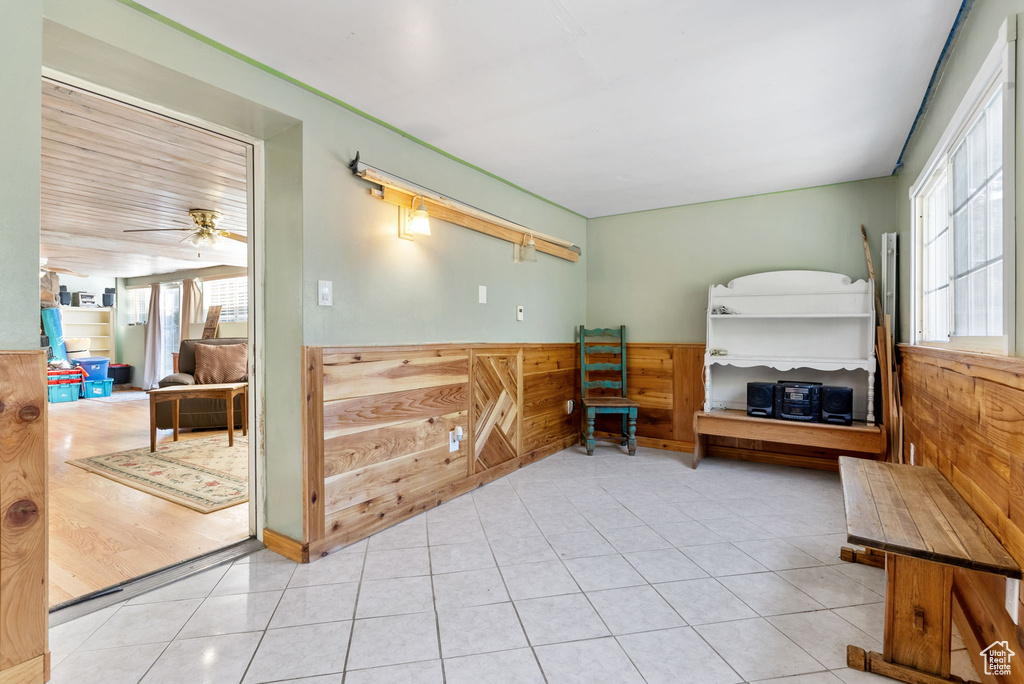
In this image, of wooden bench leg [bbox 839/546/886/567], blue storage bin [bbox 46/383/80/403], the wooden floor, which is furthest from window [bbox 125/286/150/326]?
wooden bench leg [bbox 839/546/886/567]

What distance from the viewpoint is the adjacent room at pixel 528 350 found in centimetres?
142

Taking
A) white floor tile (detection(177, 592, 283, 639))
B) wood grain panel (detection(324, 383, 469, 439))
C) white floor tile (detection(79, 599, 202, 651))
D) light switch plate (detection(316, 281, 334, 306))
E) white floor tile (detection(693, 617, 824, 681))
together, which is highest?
light switch plate (detection(316, 281, 334, 306))

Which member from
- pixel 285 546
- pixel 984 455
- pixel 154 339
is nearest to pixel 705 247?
pixel 984 455

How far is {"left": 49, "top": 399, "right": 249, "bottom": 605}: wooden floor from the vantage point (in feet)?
6.56

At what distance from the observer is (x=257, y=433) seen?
7.70ft

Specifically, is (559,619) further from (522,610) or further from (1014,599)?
(1014,599)

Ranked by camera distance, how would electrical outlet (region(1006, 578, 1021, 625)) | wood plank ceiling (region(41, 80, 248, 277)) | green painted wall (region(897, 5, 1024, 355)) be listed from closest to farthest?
1. electrical outlet (region(1006, 578, 1021, 625))
2. green painted wall (region(897, 5, 1024, 355))
3. wood plank ceiling (region(41, 80, 248, 277))

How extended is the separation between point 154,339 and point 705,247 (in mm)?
9083

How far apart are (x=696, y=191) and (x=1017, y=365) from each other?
2.89m

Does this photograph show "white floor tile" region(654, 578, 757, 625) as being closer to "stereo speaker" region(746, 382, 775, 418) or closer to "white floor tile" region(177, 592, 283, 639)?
"white floor tile" region(177, 592, 283, 639)

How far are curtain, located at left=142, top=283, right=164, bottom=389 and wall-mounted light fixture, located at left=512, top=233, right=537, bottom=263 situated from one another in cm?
771

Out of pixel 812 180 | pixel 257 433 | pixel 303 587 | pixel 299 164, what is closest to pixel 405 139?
pixel 299 164

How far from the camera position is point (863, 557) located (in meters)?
2.14

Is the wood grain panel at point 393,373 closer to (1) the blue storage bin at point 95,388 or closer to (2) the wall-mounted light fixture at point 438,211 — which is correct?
(2) the wall-mounted light fixture at point 438,211
